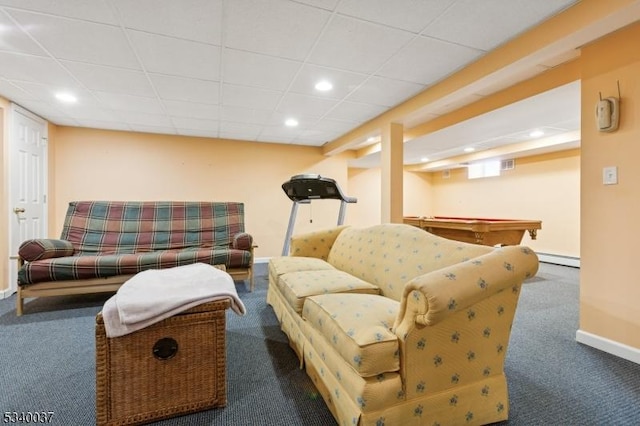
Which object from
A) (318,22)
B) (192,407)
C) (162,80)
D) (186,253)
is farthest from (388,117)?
(192,407)

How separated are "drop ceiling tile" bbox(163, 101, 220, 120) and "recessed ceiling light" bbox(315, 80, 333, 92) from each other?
4.18 feet

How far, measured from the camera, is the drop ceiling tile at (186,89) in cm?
271

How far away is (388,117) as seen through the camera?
3.54 m

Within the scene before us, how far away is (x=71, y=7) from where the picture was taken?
173 cm

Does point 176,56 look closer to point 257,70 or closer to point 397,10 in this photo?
point 257,70

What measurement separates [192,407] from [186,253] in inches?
73.4

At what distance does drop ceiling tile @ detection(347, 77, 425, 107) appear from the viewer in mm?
2762

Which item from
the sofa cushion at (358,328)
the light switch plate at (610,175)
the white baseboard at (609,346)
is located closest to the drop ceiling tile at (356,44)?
the light switch plate at (610,175)

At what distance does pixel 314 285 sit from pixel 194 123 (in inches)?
127

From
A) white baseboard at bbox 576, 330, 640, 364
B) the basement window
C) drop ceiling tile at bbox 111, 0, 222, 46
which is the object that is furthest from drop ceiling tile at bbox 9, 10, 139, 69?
the basement window

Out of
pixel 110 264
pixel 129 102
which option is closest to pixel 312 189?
pixel 110 264

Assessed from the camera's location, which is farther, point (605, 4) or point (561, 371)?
point (561, 371)

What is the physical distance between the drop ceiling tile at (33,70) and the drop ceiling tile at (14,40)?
0.09 metres

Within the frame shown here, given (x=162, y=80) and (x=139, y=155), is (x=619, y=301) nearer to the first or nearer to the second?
(x=162, y=80)
